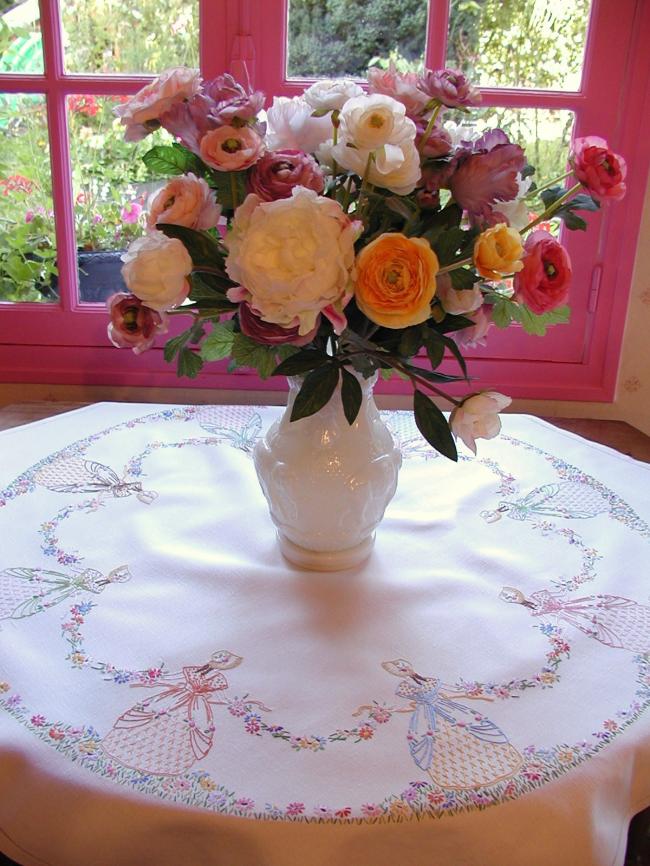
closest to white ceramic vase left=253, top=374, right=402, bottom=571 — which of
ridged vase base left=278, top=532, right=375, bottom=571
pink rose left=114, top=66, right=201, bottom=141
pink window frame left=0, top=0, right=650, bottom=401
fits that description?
ridged vase base left=278, top=532, right=375, bottom=571

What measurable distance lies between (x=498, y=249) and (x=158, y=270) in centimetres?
32

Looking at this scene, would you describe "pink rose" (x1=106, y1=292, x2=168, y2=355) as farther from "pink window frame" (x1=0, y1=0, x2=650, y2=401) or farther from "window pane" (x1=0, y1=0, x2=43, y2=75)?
"window pane" (x1=0, y1=0, x2=43, y2=75)

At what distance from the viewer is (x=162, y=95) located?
0.77 meters

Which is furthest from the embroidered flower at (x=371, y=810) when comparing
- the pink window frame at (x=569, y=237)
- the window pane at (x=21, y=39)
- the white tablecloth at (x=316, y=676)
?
the window pane at (x=21, y=39)

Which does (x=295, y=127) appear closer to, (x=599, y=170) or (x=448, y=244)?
(x=448, y=244)

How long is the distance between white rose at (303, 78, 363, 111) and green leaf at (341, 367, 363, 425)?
10.5 inches

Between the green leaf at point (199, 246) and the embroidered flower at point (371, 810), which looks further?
the green leaf at point (199, 246)

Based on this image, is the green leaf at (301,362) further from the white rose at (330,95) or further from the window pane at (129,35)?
the window pane at (129,35)

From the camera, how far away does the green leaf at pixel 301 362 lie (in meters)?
0.79

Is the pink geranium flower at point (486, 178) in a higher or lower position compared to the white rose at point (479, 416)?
higher

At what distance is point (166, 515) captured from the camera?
1.06m

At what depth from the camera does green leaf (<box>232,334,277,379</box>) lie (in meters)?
0.79

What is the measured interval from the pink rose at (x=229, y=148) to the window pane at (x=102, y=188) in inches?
37.3

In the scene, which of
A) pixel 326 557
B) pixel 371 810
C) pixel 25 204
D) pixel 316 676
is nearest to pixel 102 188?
pixel 25 204
